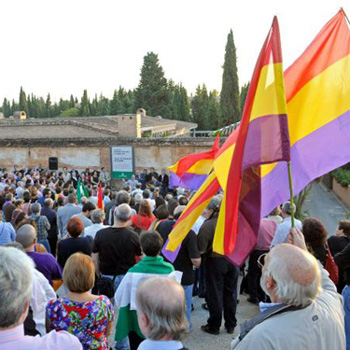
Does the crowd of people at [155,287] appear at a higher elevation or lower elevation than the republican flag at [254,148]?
lower

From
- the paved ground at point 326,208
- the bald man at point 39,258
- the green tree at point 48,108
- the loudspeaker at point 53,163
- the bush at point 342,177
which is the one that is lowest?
the paved ground at point 326,208

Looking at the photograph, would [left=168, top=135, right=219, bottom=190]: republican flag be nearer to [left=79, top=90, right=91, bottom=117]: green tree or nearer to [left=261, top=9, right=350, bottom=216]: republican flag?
[left=261, top=9, right=350, bottom=216]: republican flag

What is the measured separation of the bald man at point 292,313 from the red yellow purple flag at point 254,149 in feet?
3.69

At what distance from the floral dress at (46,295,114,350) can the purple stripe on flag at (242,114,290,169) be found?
162 cm

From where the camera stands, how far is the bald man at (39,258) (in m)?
4.48

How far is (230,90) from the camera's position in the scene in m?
40.4

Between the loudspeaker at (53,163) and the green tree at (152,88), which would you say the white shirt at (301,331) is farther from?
the green tree at (152,88)

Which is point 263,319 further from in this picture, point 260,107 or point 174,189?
point 174,189

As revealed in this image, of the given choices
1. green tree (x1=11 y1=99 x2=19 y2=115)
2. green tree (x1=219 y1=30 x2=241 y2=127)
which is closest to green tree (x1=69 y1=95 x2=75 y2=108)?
green tree (x1=11 y1=99 x2=19 y2=115)

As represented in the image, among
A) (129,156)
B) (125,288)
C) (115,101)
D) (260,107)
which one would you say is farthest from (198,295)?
(115,101)

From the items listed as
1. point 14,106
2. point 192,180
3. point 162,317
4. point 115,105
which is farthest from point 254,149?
point 14,106

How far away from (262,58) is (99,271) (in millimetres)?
3250

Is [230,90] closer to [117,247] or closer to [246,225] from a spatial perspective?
[117,247]

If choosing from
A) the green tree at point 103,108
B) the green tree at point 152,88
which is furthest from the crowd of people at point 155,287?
the green tree at point 103,108
